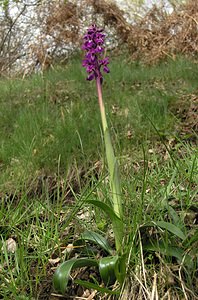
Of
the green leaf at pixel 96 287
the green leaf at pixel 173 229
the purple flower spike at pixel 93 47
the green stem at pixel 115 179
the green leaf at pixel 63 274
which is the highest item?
the purple flower spike at pixel 93 47

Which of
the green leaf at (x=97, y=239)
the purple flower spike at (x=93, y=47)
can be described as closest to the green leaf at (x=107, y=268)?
the green leaf at (x=97, y=239)

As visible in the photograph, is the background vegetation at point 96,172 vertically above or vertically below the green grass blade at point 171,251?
above

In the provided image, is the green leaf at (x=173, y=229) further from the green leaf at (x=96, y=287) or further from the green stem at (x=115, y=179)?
the green leaf at (x=96, y=287)

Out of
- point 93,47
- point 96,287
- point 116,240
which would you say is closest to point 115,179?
point 116,240

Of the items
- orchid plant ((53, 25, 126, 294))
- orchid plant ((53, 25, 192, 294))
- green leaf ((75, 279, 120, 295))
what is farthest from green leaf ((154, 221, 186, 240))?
green leaf ((75, 279, 120, 295))

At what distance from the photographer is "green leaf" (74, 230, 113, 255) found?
1.54 m

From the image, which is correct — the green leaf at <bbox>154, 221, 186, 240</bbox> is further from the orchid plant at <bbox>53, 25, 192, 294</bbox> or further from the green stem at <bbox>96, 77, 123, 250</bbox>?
the green stem at <bbox>96, 77, 123, 250</bbox>

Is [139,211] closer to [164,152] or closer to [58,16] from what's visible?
[164,152]

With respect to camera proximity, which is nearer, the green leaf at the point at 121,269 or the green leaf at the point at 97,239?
the green leaf at the point at 121,269

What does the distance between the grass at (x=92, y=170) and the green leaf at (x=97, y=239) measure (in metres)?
0.09

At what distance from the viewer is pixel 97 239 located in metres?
1.57

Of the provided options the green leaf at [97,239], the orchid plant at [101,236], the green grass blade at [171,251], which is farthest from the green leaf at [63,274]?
the green grass blade at [171,251]

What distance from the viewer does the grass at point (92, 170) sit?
1490 mm

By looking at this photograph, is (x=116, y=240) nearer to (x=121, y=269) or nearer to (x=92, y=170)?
(x=121, y=269)
